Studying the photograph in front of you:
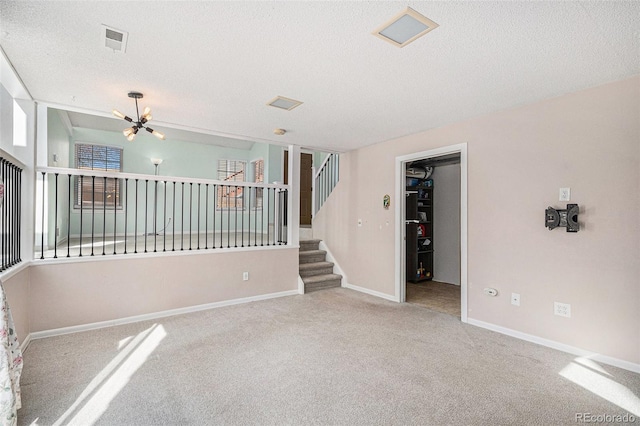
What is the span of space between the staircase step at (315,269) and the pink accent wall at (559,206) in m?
2.55

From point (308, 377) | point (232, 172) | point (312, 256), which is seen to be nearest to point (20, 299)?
point (308, 377)

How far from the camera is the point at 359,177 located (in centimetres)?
536

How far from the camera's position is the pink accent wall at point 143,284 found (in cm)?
328

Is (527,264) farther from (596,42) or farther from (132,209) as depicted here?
(132,209)

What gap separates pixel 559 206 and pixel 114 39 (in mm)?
3875

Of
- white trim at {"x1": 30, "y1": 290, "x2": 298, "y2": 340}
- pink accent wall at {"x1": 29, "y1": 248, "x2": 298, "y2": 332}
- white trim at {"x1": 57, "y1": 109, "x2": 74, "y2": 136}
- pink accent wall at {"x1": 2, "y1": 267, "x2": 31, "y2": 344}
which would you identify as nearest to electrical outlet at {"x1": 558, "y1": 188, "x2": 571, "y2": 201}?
pink accent wall at {"x1": 29, "y1": 248, "x2": 298, "y2": 332}

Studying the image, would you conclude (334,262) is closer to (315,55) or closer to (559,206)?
(559,206)

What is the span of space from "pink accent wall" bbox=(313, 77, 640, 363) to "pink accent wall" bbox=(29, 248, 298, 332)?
9.20 feet

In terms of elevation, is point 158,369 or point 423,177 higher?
point 423,177

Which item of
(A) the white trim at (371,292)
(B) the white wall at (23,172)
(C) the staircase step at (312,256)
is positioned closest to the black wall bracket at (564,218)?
(A) the white trim at (371,292)

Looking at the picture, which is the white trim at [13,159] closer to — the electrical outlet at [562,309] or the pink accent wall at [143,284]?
the pink accent wall at [143,284]

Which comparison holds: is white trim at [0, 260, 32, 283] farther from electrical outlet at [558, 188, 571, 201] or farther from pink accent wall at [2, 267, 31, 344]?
electrical outlet at [558, 188, 571, 201]

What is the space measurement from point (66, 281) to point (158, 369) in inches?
66.2

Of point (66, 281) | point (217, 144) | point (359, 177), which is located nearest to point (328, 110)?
point (359, 177)
